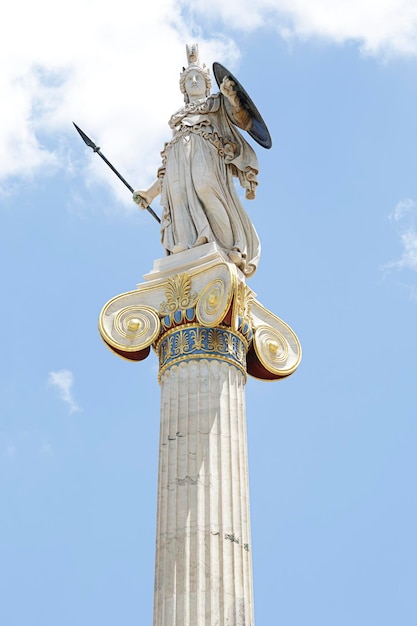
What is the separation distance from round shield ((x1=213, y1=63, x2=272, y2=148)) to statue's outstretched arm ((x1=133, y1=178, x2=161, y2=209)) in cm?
226

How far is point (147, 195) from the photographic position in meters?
23.4

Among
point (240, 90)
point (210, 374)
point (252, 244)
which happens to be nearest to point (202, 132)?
point (240, 90)

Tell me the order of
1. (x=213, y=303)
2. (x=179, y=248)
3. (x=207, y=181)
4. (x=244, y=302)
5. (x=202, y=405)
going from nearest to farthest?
1. (x=202, y=405)
2. (x=213, y=303)
3. (x=244, y=302)
4. (x=179, y=248)
5. (x=207, y=181)

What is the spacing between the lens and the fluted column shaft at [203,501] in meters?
16.5

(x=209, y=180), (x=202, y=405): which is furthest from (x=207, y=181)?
(x=202, y=405)

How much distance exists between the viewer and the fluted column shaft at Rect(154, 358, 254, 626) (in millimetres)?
16516

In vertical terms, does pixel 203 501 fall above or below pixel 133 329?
below

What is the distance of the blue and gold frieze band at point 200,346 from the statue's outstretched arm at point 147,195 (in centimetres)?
451

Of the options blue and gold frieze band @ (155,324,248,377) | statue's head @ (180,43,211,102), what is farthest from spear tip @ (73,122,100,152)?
blue and gold frieze band @ (155,324,248,377)

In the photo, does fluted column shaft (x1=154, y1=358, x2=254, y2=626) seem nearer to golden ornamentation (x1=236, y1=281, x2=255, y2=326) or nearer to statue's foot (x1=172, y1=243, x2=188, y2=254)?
golden ornamentation (x1=236, y1=281, x2=255, y2=326)

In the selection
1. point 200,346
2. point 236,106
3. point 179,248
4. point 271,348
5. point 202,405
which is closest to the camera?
point 202,405

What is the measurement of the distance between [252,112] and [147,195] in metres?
2.73

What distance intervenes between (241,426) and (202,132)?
253 inches

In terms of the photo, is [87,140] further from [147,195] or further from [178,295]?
[178,295]
